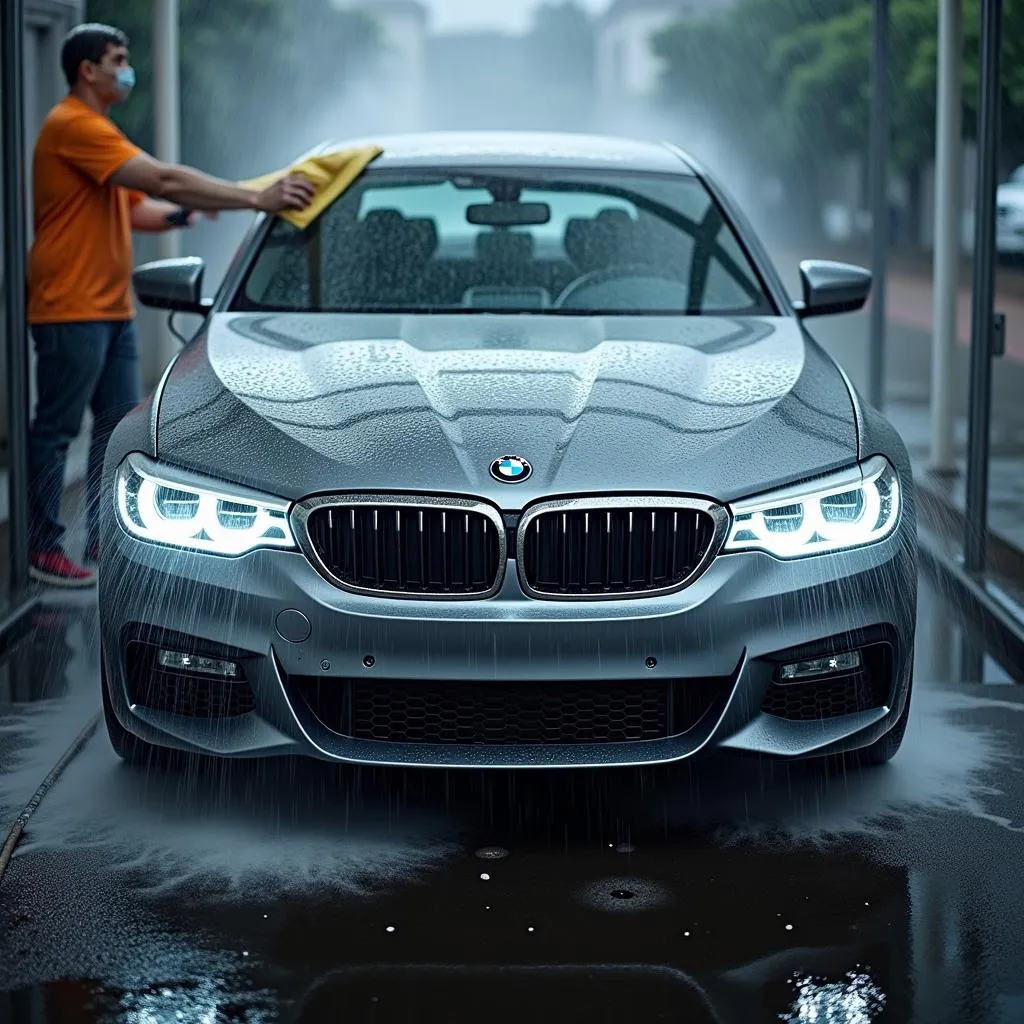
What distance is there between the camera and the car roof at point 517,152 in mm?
6410

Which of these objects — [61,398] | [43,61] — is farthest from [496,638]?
[43,61]

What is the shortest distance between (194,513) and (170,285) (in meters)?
1.60

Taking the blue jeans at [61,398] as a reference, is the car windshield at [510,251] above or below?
above

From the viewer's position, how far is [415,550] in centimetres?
445

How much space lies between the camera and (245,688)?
4.54 metres

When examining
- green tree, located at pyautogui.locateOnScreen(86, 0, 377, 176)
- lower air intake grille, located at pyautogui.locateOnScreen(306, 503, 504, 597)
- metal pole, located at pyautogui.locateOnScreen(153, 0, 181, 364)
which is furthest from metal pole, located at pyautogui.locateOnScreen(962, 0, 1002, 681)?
green tree, located at pyautogui.locateOnScreen(86, 0, 377, 176)

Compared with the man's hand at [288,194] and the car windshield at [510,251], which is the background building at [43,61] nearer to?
the man's hand at [288,194]

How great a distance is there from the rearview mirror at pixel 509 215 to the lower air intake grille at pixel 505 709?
2.15 metres

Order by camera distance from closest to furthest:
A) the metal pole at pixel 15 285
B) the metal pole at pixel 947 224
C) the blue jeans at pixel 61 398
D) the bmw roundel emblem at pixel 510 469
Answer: the bmw roundel emblem at pixel 510 469, the metal pole at pixel 15 285, the blue jeans at pixel 61 398, the metal pole at pixel 947 224

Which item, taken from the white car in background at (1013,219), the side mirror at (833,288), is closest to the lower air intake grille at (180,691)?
the side mirror at (833,288)

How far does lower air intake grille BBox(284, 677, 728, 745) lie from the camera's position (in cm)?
449

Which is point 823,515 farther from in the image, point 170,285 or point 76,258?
point 76,258

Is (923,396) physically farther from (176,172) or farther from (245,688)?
(245,688)

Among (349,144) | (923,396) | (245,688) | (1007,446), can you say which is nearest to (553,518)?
(245,688)
